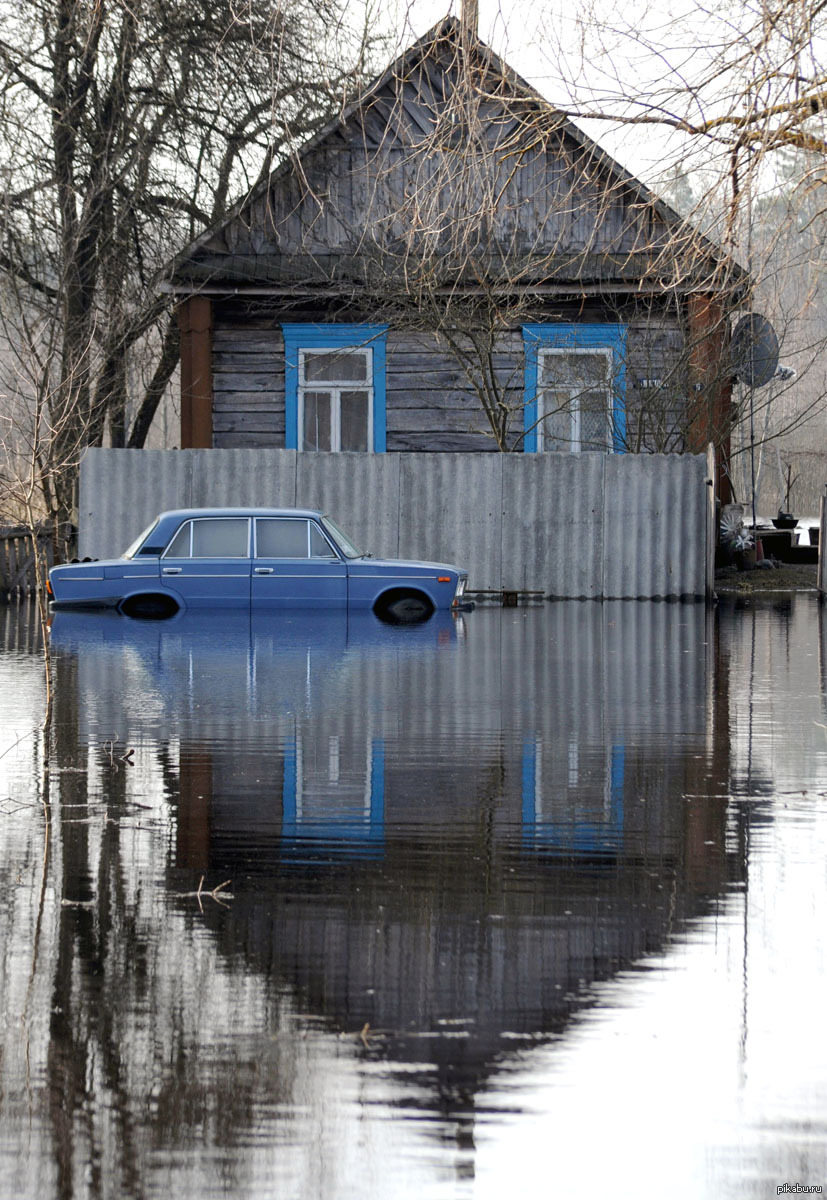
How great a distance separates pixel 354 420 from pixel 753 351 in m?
6.28

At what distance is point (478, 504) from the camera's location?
71.7 feet

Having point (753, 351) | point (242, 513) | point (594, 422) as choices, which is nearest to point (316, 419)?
point (594, 422)

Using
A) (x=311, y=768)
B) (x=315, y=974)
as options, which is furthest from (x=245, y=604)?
(x=315, y=974)

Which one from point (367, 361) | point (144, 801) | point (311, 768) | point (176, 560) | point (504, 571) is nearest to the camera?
point (144, 801)

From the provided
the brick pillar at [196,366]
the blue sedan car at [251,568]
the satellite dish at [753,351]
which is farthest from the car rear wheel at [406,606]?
the satellite dish at [753,351]

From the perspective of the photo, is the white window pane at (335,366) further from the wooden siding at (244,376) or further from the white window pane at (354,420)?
the wooden siding at (244,376)

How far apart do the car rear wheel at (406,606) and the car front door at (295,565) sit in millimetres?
494

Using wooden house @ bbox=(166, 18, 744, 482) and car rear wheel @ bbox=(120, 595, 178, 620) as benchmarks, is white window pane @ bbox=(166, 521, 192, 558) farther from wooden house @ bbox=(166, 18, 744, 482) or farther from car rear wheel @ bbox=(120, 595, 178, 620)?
wooden house @ bbox=(166, 18, 744, 482)

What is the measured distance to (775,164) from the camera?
32.3 feet

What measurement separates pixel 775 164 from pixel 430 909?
266 inches

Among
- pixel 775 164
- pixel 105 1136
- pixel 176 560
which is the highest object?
pixel 775 164

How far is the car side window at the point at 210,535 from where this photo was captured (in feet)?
59.6

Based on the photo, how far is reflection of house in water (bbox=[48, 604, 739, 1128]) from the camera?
3.98m

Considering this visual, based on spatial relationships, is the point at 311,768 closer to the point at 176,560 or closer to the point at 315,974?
the point at 315,974
